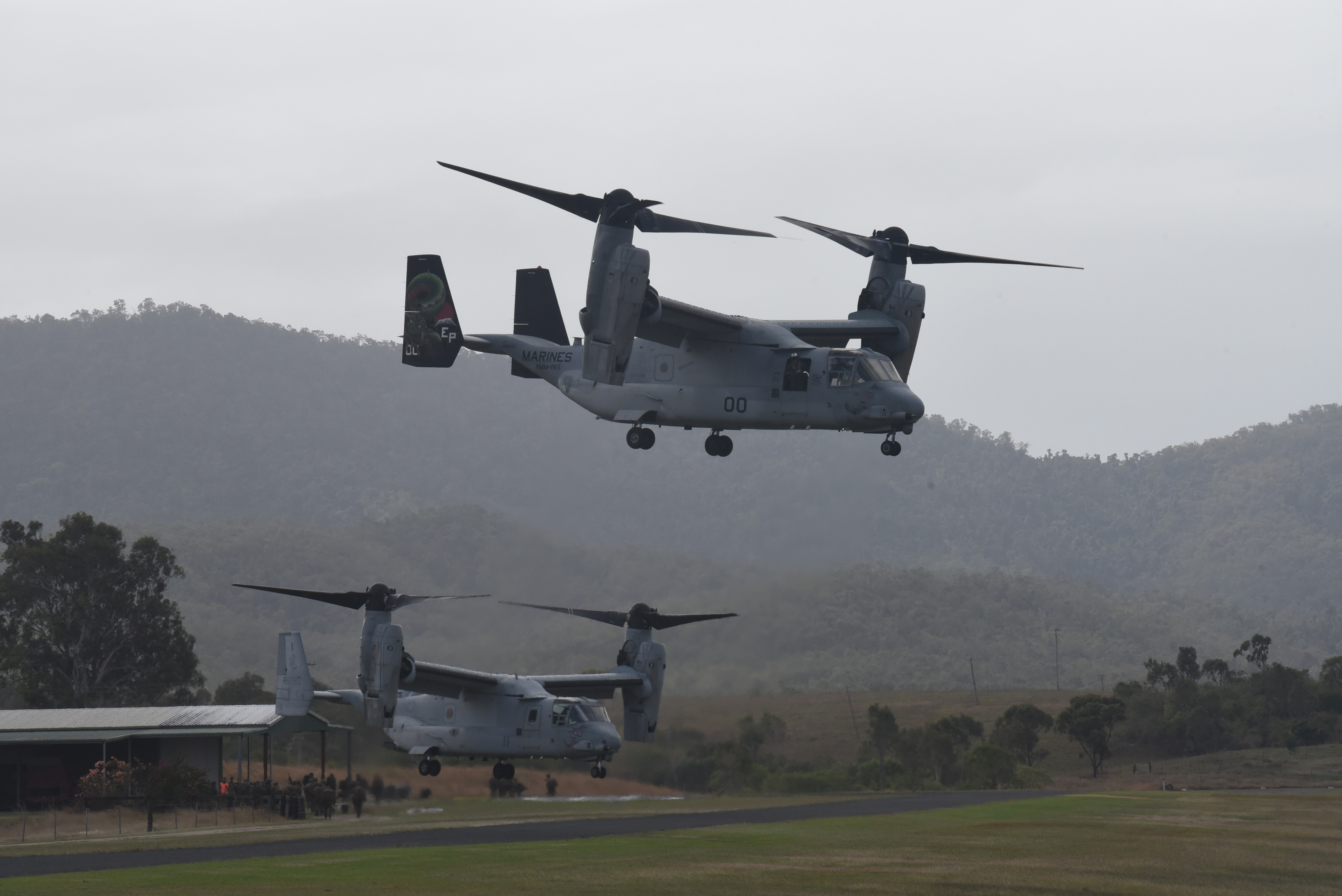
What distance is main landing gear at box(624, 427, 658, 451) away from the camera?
40.8 m

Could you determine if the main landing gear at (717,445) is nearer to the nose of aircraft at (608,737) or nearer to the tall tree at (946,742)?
the nose of aircraft at (608,737)

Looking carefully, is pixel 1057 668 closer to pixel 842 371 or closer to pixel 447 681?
pixel 447 681

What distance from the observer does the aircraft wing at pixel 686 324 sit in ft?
132

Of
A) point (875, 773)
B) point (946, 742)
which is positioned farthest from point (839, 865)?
point (946, 742)

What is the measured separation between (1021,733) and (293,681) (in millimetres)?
53784

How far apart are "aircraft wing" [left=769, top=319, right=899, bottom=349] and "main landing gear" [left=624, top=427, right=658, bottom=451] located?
5744 millimetres

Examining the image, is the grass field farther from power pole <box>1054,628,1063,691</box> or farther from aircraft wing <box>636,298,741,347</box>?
aircraft wing <box>636,298,741,347</box>

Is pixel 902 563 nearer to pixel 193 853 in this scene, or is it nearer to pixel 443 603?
pixel 443 603

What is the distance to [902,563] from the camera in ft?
404

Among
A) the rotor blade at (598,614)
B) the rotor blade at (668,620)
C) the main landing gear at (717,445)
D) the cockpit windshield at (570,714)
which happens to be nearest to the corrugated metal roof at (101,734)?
the rotor blade at (598,614)

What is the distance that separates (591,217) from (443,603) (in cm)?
3865

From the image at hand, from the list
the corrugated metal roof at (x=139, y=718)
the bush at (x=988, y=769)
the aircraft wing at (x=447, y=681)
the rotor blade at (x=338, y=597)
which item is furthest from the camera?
the bush at (x=988, y=769)

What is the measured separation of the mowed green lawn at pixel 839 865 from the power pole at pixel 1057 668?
87366mm

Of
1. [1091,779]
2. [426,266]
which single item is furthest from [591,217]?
[1091,779]
